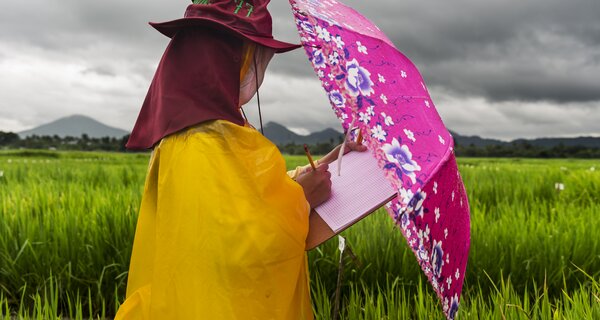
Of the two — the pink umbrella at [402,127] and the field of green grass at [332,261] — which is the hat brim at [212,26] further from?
the field of green grass at [332,261]

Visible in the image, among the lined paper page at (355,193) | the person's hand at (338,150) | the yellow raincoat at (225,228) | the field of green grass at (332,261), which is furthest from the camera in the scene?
the field of green grass at (332,261)

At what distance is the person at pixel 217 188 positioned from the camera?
1.34 meters

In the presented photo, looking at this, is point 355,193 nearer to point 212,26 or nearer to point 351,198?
point 351,198

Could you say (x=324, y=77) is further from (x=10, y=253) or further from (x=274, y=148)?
(x=10, y=253)

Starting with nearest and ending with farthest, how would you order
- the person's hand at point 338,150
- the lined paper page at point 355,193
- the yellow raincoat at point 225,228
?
the yellow raincoat at point 225,228 < the lined paper page at point 355,193 < the person's hand at point 338,150

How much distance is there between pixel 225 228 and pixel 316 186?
1.03 ft

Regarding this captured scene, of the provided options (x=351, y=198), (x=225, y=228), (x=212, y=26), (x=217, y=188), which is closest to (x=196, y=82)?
(x=212, y=26)

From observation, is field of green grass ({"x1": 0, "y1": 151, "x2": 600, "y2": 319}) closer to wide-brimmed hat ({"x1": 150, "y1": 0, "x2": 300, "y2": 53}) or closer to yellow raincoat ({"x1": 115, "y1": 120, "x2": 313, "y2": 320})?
yellow raincoat ({"x1": 115, "y1": 120, "x2": 313, "y2": 320})

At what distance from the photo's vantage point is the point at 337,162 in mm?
1593

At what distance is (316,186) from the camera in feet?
4.93

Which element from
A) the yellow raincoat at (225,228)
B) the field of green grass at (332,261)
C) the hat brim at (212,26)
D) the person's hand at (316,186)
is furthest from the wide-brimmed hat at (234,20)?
the field of green grass at (332,261)

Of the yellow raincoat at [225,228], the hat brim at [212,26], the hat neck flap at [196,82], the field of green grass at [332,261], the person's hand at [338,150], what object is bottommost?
the field of green grass at [332,261]

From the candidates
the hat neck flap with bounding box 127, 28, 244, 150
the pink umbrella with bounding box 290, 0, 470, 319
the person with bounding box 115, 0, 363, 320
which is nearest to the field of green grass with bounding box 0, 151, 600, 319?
the pink umbrella with bounding box 290, 0, 470, 319

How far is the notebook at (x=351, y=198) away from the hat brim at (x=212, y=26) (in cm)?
42
